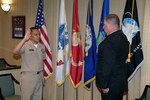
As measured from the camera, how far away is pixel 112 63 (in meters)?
3.00

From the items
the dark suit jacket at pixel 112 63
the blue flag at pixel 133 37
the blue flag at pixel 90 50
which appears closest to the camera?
the dark suit jacket at pixel 112 63

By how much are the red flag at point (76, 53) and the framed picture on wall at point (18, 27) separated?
177 cm

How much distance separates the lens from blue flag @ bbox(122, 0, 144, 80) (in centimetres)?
412

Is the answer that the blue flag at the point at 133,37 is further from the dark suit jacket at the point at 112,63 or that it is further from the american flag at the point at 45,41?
the american flag at the point at 45,41

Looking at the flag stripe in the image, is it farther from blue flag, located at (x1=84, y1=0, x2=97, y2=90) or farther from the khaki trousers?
the khaki trousers

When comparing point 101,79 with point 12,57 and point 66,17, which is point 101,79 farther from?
point 12,57

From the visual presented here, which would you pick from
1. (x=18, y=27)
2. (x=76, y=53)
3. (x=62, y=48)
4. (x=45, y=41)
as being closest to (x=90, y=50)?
(x=76, y=53)

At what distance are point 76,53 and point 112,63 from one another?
1.75 metres

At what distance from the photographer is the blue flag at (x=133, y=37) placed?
13.5ft

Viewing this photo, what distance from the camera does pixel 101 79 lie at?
3068mm

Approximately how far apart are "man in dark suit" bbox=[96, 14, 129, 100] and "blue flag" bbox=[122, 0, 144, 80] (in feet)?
2.80

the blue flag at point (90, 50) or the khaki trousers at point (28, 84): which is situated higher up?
the blue flag at point (90, 50)

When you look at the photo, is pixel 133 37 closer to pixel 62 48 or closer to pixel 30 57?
pixel 62 48

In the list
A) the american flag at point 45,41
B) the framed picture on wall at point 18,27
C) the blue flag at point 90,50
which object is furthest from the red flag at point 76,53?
the framed picture on wall at point 18,27
